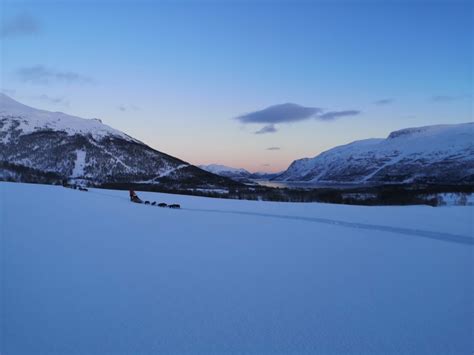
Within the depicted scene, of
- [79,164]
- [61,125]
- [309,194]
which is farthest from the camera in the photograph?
[61,125]

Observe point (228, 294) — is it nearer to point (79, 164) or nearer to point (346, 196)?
point (346, 196)

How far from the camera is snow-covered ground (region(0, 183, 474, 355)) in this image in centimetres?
379

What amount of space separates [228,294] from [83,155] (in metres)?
154

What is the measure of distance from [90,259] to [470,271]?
8496 millimetres

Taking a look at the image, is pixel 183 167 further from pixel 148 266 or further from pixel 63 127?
pixel 148 266

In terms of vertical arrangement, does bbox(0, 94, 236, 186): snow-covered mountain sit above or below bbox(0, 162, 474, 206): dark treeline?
above

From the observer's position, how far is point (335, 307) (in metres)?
4.67

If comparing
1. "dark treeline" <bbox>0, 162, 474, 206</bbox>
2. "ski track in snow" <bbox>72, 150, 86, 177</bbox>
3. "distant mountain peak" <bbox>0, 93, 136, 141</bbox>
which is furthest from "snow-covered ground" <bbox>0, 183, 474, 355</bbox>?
"distant mountain peak" <bbox>0, 93, 136, 141</bbox>

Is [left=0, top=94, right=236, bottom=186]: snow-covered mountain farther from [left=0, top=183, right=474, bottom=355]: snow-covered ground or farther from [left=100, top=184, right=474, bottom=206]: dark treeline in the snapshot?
[left=0, top=183, right=474, bottom=355]: snow-covered ground

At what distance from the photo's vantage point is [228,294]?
5105mm

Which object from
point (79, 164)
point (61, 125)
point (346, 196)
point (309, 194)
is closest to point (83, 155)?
point (79, 164)

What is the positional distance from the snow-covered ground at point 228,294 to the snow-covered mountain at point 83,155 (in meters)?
118

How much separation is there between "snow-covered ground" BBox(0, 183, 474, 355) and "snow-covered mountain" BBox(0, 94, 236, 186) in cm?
11792

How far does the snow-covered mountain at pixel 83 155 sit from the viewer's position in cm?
12625
